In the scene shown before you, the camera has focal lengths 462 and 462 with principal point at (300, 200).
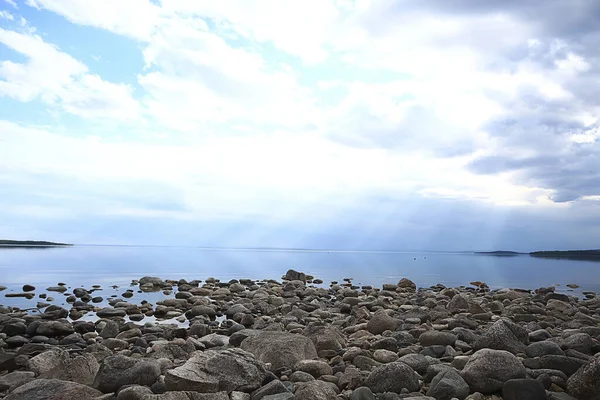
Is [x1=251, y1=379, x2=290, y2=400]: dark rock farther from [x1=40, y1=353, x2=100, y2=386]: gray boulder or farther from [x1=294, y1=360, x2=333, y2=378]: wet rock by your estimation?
[x1=40, y1=353, x2=100, y2=386]: gray boulder

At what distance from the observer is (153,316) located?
15367 millimetres

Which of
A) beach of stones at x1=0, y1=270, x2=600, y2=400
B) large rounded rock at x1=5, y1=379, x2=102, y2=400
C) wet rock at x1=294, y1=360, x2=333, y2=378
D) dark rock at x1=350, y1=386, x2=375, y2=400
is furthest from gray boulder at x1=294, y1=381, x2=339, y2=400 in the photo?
large rounded rock at x1=5, y1=379, x2=102, y2=400

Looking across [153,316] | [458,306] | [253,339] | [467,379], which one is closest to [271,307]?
[153,316]

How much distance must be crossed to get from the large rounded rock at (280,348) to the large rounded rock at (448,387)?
7.69ft

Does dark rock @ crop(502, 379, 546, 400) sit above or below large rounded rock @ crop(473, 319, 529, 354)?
below

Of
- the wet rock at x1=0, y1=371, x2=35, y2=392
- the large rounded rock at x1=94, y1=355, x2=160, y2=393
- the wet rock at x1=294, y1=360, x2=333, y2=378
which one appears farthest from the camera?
the wet rock at x1=294, y1=360, x2=333, y2=378

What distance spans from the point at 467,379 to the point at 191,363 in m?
3.84

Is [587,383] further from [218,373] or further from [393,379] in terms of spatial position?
[218,373]

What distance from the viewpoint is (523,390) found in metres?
5.89

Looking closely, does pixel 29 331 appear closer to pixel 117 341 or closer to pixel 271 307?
pixel 117 341

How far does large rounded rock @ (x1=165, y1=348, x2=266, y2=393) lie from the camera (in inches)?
235

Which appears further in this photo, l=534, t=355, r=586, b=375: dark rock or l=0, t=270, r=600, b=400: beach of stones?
l=534, t=355, r=586, b=375: dark rock

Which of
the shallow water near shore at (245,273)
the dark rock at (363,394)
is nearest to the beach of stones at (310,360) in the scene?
the dark rock at (363,394)

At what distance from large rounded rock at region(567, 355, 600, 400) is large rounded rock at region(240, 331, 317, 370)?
398cm
